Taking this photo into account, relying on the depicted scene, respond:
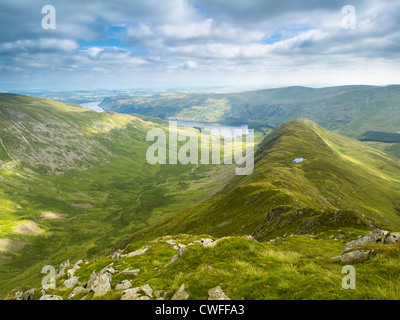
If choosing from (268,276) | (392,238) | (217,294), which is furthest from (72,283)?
(392,238)

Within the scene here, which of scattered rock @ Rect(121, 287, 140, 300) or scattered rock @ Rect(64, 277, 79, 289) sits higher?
scattered rock @ Rect(121, 287, 140, 300)

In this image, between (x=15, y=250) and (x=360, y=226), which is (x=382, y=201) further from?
(x=15, y=250)

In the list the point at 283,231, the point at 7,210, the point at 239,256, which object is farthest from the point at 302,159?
the point at 7,210

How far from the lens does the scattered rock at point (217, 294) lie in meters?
11.4

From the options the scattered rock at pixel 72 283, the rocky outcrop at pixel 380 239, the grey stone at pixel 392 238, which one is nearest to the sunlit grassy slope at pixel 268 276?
the scattered rock at pixel 72 283

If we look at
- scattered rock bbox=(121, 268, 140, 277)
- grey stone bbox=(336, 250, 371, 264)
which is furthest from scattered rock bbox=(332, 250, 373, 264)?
scattered rock bbox=(121, 268, 140, 277)

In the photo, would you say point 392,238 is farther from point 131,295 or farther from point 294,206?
point 294,206

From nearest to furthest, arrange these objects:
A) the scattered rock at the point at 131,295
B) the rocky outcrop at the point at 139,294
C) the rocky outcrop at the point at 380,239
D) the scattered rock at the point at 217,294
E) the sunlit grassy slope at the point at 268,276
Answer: the sunlit grassy slope at the point at 268,276 < the scattered rock at the point at 217,294 < the rocky outcrop at the point at 139,294 < the scattered rock at the point at 131,295 < the rocky outcrop at the point at 380,239

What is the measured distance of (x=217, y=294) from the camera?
11773 millimetres

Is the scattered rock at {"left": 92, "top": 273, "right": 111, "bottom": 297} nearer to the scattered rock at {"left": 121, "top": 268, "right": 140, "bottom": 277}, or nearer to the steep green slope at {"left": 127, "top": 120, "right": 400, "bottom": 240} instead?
the scattered rock at {"left": 121, "top": 268, "right": 140, "bottom": 277}

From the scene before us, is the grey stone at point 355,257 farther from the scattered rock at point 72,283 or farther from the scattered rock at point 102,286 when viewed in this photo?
the scattered rock at point 72,283

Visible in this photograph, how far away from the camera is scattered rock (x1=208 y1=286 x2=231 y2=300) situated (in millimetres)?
11447

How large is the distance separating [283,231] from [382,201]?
136210 millimetres

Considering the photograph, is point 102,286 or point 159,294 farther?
point 102,286
